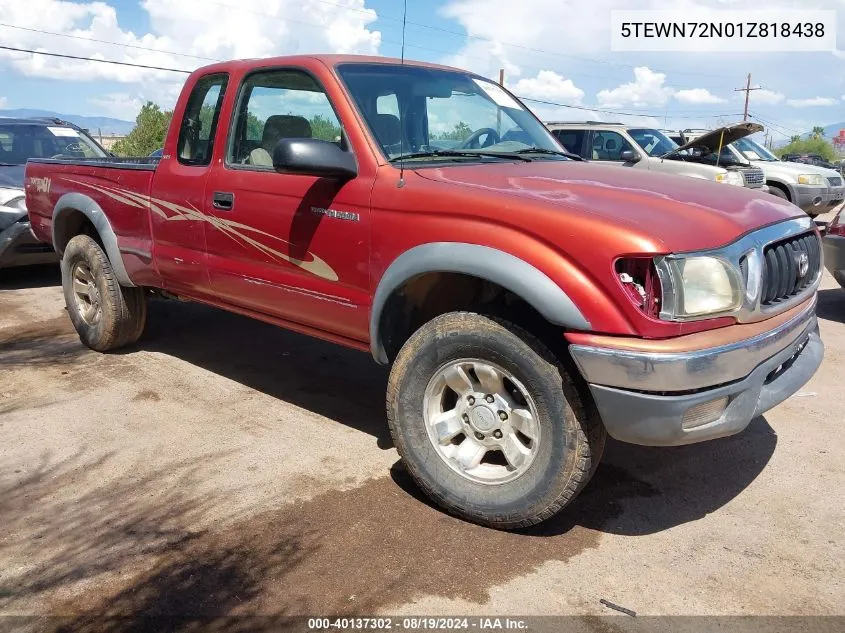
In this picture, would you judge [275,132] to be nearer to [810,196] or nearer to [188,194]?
[188,194]

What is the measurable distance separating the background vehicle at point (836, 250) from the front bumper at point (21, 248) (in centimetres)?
731

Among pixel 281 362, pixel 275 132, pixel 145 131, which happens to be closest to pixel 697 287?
pixel 275 132

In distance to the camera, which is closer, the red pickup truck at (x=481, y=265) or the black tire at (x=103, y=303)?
the red pickup truck at (x=481, y=265)

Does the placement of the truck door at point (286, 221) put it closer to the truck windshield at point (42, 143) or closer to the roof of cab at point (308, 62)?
the roof of cab at point (308, 62)

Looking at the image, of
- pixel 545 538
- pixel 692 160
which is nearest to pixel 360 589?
pixel 545 538

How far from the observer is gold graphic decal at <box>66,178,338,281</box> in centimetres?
376

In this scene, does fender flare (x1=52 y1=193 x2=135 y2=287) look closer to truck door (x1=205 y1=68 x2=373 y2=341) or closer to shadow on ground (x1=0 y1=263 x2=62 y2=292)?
truck door (x1=205 y1=68 x2=373 y2=341)

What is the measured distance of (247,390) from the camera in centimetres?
493

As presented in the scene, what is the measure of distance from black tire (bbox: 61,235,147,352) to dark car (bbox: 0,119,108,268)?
239 cm

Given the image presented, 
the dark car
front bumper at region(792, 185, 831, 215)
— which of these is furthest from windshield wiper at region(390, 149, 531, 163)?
front bumper at region(792, 185, 831, 215)

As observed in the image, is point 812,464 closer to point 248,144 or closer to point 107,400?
point 248,144

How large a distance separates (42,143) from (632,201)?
26.8ft

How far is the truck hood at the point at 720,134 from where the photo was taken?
424 inches

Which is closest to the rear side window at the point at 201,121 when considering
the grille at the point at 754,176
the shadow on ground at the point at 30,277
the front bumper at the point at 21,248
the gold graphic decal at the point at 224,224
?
the gold graphic decal at the point at 224,224
